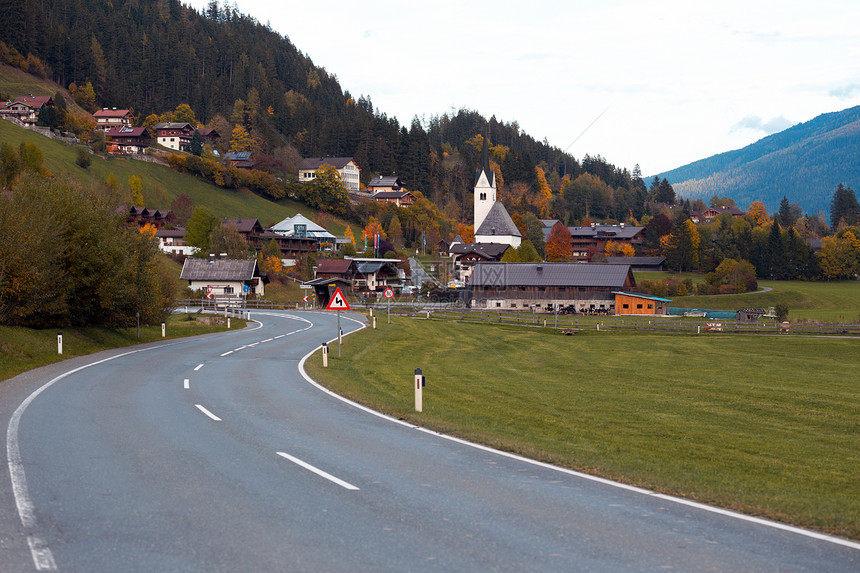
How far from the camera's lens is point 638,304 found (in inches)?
3369

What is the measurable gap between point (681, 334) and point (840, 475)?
4593cm

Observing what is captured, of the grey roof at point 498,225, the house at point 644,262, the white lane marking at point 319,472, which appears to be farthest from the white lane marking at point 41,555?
the house at point 644,262

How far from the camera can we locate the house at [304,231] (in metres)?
126

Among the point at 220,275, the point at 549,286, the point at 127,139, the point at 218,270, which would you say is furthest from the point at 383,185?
the point at 549,286

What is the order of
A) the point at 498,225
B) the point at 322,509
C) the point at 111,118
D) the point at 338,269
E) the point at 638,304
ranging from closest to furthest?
the point at 322,509 < the point at 638,304 < the point at 338,269 < the point at 498,225 < the point at 111,118

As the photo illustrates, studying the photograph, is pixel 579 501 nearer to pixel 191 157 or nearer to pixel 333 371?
pixel 333 371

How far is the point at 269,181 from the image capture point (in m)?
152

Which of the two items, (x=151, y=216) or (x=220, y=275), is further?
(x=151, y=216)

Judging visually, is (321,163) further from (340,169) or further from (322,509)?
(322,509)

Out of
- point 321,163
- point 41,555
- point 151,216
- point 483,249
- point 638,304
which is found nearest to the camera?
point 41,555

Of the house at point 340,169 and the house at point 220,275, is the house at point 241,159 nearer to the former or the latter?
the house at point 340,169

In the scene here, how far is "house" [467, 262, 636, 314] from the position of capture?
3462 inches

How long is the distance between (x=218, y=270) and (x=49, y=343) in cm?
6271

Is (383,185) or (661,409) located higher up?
(383,185)
